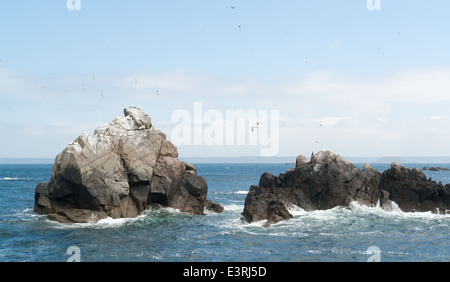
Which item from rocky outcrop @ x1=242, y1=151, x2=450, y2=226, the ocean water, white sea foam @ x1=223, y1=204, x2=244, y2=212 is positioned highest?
rocky outcrop @ x1=242, y1=151, x2=450, y2=226

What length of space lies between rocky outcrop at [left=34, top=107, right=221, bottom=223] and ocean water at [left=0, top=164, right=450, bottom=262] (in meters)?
1.34

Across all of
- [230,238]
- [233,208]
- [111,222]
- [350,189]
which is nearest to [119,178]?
[111,222]

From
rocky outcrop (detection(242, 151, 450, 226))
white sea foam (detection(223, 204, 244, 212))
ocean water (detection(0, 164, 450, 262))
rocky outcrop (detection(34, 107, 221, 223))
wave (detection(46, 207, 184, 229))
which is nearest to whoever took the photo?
ocean water (detection(0, 164, 450, 262))

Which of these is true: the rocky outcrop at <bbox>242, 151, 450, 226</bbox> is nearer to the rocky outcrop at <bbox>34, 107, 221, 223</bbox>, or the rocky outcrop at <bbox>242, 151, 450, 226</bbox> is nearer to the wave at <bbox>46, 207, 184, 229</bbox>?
the rocky outcrop at <bbox>34, 107, 221, 223</bbox>

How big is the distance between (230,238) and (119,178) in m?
12.3

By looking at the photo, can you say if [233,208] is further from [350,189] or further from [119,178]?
[119,178]

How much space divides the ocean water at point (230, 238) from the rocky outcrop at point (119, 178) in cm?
134

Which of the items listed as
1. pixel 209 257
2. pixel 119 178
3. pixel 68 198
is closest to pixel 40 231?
pixel 68 198

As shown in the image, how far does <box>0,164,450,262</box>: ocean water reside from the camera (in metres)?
26.2

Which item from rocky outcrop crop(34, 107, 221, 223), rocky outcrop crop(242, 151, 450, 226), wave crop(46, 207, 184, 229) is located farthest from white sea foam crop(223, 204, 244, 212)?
wave crop(46, 207, 184, 229)

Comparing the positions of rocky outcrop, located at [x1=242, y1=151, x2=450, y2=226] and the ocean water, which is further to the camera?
rocky outcrop, located at [x1=242, y1=151, x2=450, y2=226]
